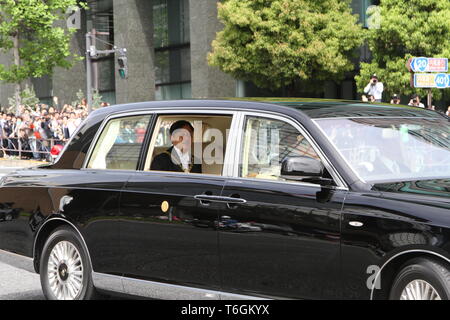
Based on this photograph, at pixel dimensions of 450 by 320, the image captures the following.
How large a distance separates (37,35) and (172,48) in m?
7.75

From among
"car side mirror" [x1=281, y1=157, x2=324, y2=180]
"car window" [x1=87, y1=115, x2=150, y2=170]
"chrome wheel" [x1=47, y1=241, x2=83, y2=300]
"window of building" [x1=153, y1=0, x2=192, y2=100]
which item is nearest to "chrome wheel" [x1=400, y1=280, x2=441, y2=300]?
"car side mirror" [x1=281, y1=157, x2=324, y2=180]

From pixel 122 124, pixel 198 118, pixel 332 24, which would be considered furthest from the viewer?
pixel 332 24

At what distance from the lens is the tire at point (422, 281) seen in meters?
4.11

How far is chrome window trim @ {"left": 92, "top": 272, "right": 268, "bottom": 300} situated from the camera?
16.7ft

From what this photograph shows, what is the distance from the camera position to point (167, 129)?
6059 millimetres

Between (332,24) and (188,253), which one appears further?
(332,24)

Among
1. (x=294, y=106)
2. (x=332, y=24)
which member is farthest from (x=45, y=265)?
(x=332, y=24)

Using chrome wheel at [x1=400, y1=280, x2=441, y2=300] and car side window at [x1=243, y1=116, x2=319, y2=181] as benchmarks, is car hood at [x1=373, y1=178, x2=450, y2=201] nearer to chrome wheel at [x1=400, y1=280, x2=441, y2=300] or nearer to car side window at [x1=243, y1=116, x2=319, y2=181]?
chrome wheel at [x1=400, y1=280, x2=441, y2=300]

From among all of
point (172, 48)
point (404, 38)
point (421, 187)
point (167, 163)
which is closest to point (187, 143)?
point (167, 163)

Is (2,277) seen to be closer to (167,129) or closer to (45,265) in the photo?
(45,265)

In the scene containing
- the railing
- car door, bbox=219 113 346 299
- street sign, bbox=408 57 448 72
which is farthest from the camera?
the railing

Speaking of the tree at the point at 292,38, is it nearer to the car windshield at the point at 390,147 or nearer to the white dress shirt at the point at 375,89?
the white dress shirt at the point at 375,89

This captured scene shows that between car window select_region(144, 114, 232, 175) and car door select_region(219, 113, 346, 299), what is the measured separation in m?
0.35

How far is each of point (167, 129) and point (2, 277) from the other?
3087 millimetres
